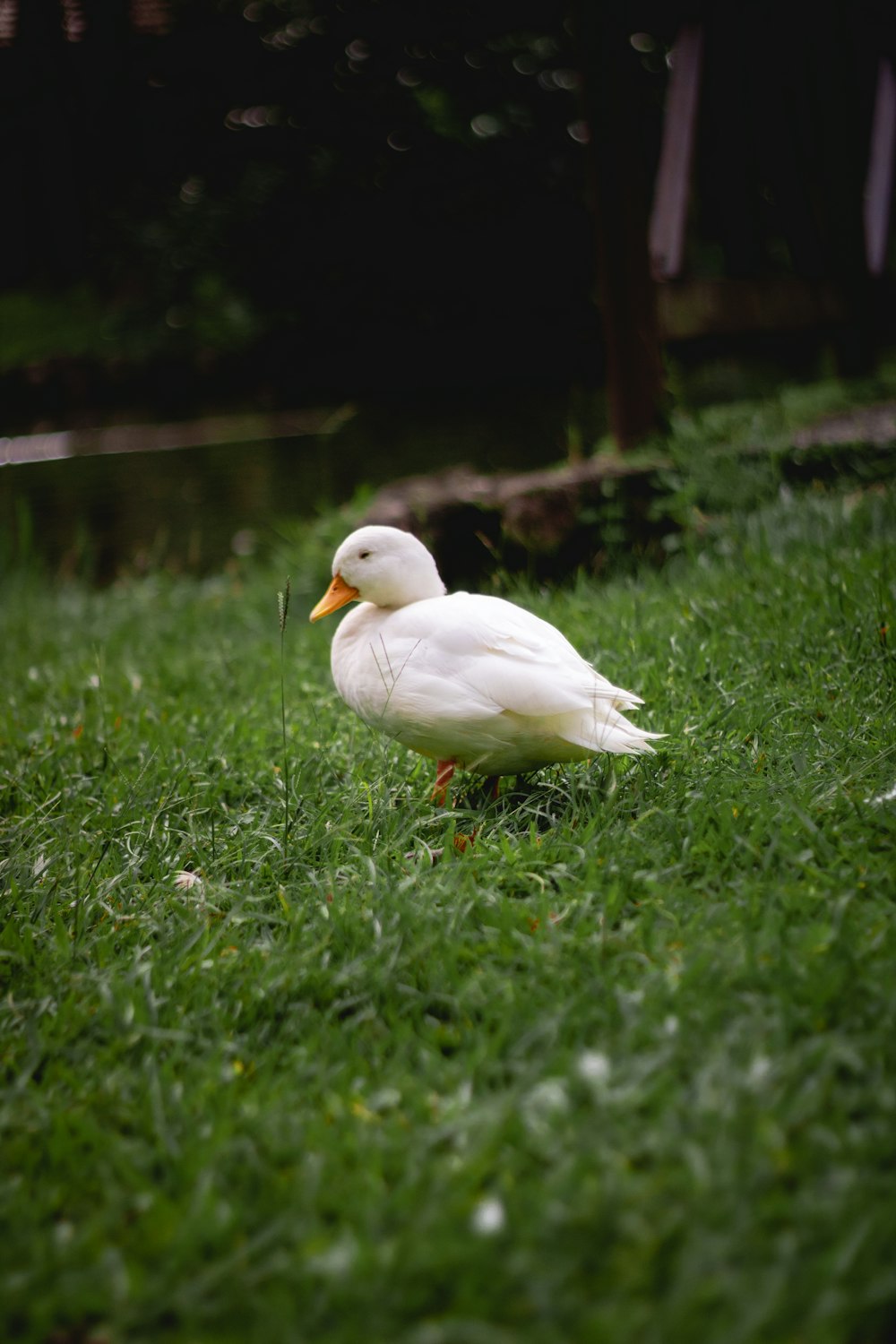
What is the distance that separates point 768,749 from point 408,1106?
126 centimetres

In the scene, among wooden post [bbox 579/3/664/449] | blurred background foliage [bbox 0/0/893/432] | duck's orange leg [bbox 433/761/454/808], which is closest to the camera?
duck's orange leg [bbox 433/761/454/808]

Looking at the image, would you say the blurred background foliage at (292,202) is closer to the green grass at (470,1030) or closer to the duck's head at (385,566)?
the duck's head at (385,566)

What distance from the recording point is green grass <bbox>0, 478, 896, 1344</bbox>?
48.1 inches

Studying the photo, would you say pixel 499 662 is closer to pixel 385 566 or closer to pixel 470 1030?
pixel 385 566

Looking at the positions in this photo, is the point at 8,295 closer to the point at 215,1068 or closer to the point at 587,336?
the point at 587,336

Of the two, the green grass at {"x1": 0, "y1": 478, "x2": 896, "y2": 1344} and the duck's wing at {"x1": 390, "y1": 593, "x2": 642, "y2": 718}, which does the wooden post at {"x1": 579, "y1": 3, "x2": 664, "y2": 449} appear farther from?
the duck's wing at {"x1": 390, "y1": 593, "x2": 642, "y2": 718}

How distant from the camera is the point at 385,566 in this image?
2.56m

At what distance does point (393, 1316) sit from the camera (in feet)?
3.92

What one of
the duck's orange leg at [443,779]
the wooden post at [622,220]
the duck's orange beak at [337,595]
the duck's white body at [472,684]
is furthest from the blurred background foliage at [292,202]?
the duck's orange leg at [443,779]

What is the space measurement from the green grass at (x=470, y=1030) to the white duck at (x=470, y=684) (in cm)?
17

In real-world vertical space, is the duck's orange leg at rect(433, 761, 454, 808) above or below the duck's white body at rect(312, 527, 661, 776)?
below

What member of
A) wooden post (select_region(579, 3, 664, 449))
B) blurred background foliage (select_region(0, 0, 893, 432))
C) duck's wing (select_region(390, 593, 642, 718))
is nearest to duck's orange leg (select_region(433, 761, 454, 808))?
duck's wing (select_region(390, 593, 642, 718))

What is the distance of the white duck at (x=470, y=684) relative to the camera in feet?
7.16

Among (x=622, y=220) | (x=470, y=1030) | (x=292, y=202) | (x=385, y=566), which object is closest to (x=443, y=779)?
(x=385, y=566)
